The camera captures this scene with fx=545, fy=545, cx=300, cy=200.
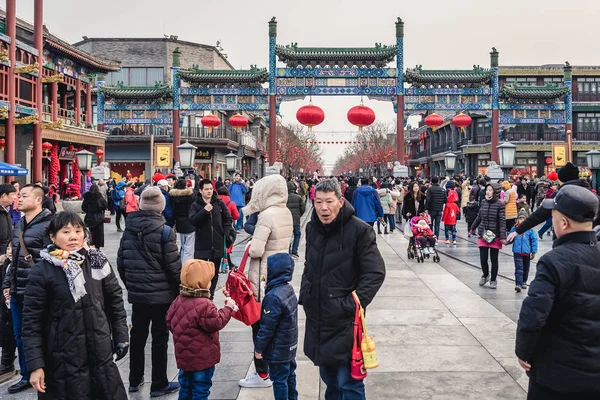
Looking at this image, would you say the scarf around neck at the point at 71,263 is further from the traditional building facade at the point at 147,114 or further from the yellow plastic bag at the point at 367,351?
the traditional building facade at the point at 147,114

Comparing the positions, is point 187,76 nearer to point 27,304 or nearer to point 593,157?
point 593,157

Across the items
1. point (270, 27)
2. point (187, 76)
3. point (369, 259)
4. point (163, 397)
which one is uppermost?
point (270, 27)

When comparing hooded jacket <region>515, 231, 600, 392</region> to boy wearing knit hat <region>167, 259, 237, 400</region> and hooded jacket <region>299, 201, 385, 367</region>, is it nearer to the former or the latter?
hooded jacket <region>299, 201, 385, 367</region>

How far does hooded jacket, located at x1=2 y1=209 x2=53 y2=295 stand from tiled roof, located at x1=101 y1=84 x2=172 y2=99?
78.0ft

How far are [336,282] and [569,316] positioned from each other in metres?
1.34

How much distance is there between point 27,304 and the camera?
10.4 ft

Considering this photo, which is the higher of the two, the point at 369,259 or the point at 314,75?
the point at 314,75

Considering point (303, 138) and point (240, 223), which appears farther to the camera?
point (303, 138)

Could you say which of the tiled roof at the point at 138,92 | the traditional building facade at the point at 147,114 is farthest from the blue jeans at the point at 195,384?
the traditional building facade at the point at 147,114

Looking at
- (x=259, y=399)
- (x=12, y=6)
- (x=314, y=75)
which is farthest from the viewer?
(x=314, y=75)

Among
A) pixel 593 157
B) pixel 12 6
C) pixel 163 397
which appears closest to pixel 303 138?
pixel 12 6

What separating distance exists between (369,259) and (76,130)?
27280 millimetres

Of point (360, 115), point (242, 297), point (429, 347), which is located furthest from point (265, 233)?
point (360, 115)

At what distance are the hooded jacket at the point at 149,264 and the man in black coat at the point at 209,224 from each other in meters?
2.54
